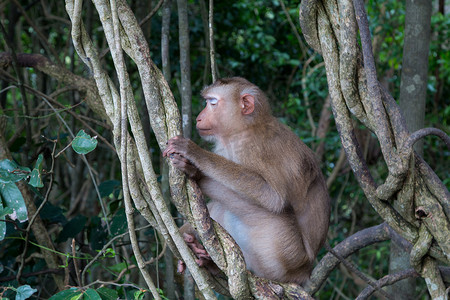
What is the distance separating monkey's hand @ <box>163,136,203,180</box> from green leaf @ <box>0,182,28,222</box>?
0.72m

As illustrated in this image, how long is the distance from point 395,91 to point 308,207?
3067 mm

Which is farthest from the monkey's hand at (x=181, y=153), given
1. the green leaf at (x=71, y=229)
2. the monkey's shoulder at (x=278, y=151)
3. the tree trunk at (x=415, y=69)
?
the tree trunk at (x=415, y=69)

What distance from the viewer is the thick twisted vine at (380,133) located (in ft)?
7.13

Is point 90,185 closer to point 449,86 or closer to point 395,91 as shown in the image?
point 395,91

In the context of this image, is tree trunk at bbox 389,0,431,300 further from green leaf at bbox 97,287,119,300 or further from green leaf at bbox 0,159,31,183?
green leaf at bbox 0,159,31,183

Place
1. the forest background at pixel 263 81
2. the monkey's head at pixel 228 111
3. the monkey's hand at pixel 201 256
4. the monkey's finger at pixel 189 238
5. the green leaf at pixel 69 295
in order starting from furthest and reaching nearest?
1. the forest background at pixel 263 81
2. the monkey's head at pixel 228 111
3. the monkey's finger at pixel 189 238
4. the monkey's hand at pixel 201 256
5. the green leaf at pixel 69 295

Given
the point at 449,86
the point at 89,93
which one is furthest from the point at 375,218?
the point at 89,93

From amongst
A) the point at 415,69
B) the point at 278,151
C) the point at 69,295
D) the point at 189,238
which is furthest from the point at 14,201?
the point at 415,69

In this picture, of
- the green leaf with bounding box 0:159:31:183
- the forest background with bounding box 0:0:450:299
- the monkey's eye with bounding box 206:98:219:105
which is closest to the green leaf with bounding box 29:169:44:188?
the green leaf with bounding box 0:159:31:183

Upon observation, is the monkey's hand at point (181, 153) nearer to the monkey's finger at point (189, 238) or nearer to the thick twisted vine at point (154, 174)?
the thick twisted vine at point (154, 174)

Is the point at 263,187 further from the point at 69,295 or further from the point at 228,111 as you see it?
the point at 69,295

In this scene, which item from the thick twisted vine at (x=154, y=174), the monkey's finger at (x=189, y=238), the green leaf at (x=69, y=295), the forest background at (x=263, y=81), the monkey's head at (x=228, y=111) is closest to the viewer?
the thick twisted vine at (x=154, y=174)

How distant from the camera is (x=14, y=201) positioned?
7.85 feet

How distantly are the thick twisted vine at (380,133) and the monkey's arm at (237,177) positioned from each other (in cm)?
75
